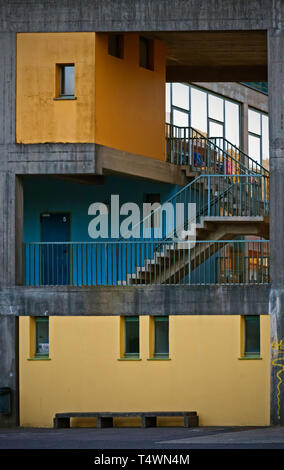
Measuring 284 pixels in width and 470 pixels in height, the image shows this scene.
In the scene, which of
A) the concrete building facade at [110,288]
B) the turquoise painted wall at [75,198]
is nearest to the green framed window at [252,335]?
the concrete building facade at [110,288]

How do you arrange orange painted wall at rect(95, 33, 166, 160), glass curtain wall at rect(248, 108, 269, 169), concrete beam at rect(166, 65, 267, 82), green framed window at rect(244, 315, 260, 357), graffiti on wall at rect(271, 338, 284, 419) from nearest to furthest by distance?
graffiti on wall at rect(271, 338, 284, 419) → green framed window at rect(244, 315, 260, 357) → orange painted wall at rect(95, 33, 166, 160) → concrete beam at rect(166, 65, 267, 82) → glass curtain wall at rect(248, 108, 269, 169)

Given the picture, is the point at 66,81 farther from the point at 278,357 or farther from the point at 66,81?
the point at 278,357

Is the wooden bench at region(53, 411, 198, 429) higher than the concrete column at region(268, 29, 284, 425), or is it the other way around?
the concrete column at region(268, 29, 284, 425)

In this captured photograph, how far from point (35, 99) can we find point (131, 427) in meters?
9.43

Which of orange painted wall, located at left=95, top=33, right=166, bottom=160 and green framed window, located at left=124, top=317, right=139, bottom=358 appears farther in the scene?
orange painted wall, located at left=95, top=33, right=166, bottom=160

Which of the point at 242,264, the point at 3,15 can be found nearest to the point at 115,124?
the point at 3,15

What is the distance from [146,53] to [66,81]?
4.09 metres

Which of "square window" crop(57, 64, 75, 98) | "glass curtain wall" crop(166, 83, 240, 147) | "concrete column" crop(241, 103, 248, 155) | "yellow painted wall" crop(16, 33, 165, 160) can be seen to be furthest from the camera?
"concrete column" crop(241, 103, 248, 155)

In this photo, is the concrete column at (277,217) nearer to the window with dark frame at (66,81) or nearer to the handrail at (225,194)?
the handrail at (225,194)

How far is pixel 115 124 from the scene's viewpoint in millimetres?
37031

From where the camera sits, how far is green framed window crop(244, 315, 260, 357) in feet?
116

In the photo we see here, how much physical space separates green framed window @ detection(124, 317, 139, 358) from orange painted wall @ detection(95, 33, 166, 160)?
16.6ft

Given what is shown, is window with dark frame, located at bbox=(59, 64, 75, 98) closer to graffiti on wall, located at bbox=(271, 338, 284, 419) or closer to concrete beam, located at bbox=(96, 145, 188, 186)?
concrete beam, located at bbox=(96, 145, 188, 186)

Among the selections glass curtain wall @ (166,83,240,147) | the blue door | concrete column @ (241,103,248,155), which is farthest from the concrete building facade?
concrete column @ (241,103,248,155)
